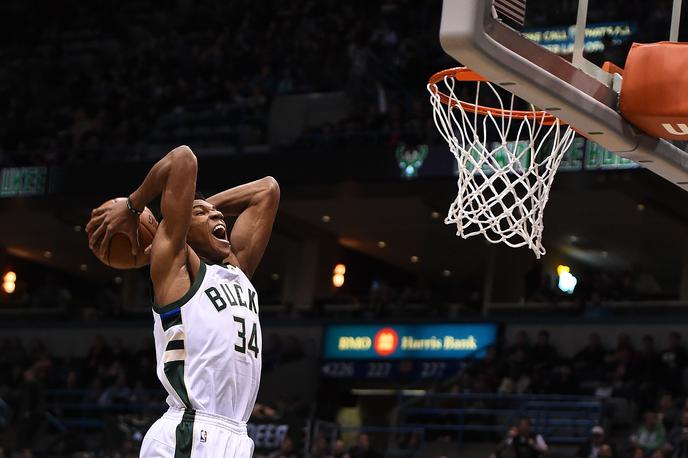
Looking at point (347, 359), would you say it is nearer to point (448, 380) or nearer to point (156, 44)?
point (448, 380)

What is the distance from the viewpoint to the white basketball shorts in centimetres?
508

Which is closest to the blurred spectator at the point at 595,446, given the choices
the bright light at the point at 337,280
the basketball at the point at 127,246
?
the basketball at the point at 127,246

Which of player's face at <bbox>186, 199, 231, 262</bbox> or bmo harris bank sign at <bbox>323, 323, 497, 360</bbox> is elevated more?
bmo harris bank sign at <bbox>323, 323, 497, 360</bbox>

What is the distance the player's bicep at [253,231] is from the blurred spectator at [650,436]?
868 centimetres

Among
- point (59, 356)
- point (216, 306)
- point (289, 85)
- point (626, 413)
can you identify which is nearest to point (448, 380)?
point (626, 413)

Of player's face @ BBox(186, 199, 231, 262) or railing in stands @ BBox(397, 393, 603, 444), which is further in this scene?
railing in stands @ BBox(397, 393, 603, 444)

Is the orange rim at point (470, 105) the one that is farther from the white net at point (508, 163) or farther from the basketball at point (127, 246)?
the basketball at point (127, 246)

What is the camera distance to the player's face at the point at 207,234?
5367 mm

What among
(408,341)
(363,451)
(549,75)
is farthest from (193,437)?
(408,341)

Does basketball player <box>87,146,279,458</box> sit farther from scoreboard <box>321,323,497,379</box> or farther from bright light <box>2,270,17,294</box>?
bright light <box>2,270,17,294</box>

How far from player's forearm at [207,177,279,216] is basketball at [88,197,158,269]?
0.37 m

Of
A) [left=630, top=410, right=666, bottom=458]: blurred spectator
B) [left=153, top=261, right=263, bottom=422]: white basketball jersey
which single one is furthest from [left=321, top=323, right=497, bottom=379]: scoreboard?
[left=153, top=261, right=263, bottom=422]: white basketball jersey

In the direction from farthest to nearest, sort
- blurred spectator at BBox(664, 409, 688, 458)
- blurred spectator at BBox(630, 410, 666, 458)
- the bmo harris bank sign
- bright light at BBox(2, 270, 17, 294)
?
bright light at BBox(2, 270, 17, 294), the bmo harris bank sign, blurred spectator at BBox(630, 410, 666, 458), blurred spectator at BBox(664, 409, 688, 458)

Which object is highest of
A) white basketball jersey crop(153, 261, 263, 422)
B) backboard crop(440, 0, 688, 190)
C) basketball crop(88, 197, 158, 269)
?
backboard crop(440, 0, 688, 190)
